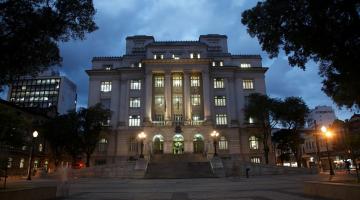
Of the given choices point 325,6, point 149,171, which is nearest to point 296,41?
point 325,6

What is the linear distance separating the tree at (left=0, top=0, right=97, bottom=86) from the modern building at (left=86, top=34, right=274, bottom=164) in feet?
123

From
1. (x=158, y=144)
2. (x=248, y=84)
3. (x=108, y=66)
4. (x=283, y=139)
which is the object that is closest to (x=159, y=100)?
(x=158, y=144)

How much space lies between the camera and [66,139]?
46625 mm

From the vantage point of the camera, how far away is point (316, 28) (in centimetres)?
1431

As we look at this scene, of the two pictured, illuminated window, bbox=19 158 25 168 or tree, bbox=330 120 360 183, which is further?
illuminated window, bbox=19 158 25 168

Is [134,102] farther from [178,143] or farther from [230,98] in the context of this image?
[230,98]

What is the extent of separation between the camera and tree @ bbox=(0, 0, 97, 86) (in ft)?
47.3

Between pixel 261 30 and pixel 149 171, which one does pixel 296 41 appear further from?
pixel 149 171

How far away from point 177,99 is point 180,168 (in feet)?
69.1

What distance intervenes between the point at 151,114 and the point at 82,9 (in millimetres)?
41937

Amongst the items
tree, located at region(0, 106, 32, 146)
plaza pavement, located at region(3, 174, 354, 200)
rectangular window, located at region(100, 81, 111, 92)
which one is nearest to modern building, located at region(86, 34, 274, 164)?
rectangular window, located at region(100, 81, 111, 92)

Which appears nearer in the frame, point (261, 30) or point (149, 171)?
point (261, 30)

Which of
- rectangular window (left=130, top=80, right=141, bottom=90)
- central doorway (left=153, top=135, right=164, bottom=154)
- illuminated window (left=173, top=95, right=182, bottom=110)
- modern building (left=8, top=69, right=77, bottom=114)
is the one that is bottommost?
central doorway (left=153, top=135, right=164, bottom=154)

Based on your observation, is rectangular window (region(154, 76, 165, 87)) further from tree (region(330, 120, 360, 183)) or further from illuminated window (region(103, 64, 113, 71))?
tree (region(330, 120, 360, 183))
